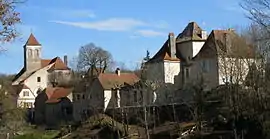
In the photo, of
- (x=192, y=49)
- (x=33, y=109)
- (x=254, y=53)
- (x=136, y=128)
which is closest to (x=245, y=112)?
(x=254, y=53)

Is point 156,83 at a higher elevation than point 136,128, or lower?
higher

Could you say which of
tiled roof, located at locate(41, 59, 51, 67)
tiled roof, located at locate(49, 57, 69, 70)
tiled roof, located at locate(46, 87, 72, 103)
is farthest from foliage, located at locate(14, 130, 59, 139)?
tiled roof, located at locate(41, 59, 51, 67)

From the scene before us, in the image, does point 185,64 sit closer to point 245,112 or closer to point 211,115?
point 211,115

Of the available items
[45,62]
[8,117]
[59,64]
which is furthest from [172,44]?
[45,62]

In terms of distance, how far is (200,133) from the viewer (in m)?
46.2

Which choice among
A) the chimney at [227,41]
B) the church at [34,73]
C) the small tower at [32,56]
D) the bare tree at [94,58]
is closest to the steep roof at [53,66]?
the church at [34,73]

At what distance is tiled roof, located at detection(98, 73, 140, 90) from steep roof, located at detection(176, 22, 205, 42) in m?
11.4

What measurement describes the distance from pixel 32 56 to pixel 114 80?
2025 inches

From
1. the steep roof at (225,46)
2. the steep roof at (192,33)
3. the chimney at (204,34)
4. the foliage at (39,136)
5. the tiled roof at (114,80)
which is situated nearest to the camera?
the steep roof at (225,46)

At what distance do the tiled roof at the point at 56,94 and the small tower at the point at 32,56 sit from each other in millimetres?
27991

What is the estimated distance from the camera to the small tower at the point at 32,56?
401 ft

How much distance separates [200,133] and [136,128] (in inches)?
520

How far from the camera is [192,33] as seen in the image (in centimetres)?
6644

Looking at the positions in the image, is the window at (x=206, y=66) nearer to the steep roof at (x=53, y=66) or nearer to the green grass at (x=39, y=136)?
the green grass at (x=39, y=136)
